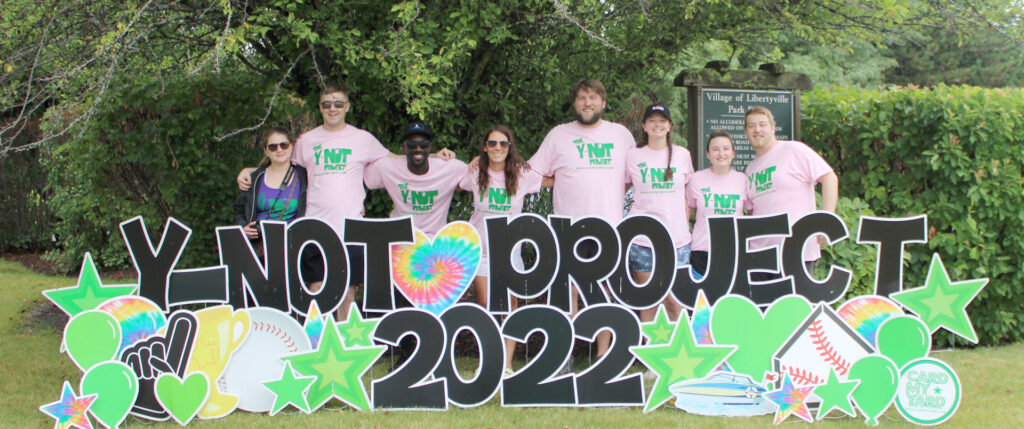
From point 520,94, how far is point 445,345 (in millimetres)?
2377

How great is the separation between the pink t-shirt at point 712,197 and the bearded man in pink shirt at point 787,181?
4.9 inches

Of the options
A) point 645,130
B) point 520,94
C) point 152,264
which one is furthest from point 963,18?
point 152,264

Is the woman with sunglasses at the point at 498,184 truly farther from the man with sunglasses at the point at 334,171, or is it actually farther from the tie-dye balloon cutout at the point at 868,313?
the tie-dye balloon cutout at the point at 868,313

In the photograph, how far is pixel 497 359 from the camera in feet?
14.1

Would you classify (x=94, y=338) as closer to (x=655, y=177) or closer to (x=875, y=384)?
(x=655, y=177)

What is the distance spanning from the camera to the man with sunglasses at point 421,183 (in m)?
4.84

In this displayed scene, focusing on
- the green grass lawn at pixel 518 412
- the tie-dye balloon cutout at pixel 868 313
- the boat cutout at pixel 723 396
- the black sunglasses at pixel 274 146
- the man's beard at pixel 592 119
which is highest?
the man's beard at pixel 592 119

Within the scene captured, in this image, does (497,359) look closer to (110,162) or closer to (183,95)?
(183,95)

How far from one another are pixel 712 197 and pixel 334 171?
7.71 ft

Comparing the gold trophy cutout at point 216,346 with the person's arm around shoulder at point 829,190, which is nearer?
the gold trophy cutout at point 216,346

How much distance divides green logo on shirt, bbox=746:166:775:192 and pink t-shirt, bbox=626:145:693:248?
0.43 meters

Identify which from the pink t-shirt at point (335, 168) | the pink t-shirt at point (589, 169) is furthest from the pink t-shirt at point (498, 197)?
the pink t-shirt at point (335, 168)

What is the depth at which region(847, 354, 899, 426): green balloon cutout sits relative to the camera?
13.5 feet

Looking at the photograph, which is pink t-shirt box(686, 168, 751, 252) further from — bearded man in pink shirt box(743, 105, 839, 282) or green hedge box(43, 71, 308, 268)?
green hedge box(43, 71, 308, 268)
